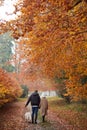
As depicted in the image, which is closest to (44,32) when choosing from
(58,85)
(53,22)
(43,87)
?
(53,22)

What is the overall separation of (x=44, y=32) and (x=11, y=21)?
1.82m

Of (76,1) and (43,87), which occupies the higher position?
(76,1)

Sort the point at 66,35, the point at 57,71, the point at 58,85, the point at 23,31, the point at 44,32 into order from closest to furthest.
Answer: the point at 23,31, the point at 44,32, the point at 66,35, the point at 57,71, the point at 58,85

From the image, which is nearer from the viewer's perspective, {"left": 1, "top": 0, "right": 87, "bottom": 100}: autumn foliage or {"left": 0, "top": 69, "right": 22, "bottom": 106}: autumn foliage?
{"left": 1, "top": 0, "right": 87, "bottom": 100}: autumn foliage

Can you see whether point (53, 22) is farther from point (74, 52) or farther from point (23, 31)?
point (74, 52)

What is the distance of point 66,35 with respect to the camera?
1487 cm

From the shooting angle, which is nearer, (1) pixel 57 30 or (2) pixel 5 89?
(1) pixel 57 30

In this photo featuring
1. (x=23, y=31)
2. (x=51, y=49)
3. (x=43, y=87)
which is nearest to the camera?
(x=23, y=31)

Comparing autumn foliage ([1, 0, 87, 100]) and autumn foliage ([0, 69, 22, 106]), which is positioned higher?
autumn foliage ([1, 0, 87, 100])

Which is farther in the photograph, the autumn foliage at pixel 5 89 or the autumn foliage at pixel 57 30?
the autumn foliage at pixel 5 89

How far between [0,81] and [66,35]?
9.94m

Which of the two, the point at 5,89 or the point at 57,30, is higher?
the point at 57,30

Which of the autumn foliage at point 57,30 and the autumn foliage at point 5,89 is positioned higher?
the autumn foliage at point 57,30

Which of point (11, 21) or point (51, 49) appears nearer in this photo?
point (11, 21)
